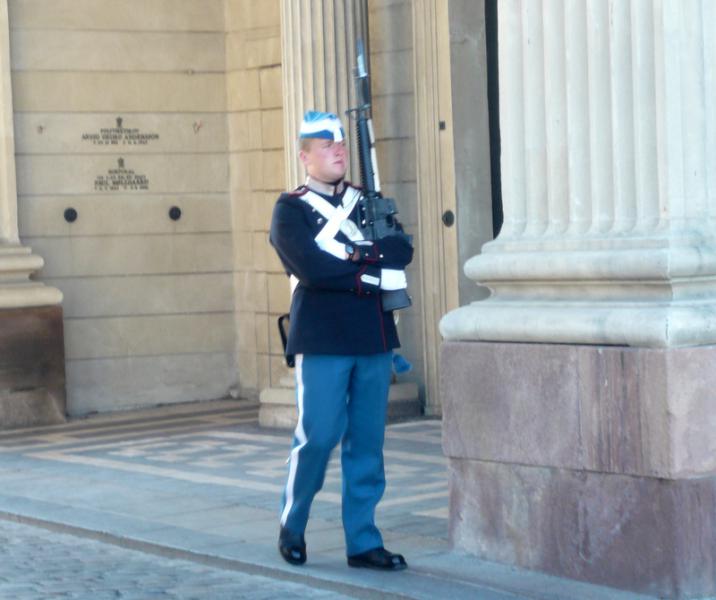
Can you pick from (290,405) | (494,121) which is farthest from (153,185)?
(494,121)

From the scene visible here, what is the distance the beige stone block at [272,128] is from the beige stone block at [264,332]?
148cm

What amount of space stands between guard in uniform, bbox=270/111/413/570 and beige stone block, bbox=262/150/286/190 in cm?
721

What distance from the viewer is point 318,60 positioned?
12617mm

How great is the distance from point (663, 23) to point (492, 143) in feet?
20.3

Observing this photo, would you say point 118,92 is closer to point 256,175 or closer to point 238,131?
point 238,131

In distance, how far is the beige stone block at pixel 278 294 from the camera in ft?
47.2

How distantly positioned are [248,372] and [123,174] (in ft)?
6.72

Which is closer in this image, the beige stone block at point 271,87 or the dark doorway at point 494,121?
the dark doorway at point 494,121

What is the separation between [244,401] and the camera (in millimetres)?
14773

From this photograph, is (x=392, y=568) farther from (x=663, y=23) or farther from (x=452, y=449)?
(x=663, y=23)

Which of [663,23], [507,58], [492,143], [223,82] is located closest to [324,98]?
[492,143]

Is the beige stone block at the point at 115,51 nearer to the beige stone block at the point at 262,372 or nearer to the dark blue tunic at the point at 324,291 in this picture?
the beige stone block at the point at 262,372

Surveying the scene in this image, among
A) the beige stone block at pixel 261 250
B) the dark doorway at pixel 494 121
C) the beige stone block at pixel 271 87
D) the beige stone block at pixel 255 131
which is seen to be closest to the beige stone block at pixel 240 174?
the beige stone block at pixel 255 131

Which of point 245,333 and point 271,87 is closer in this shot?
point 271,87
